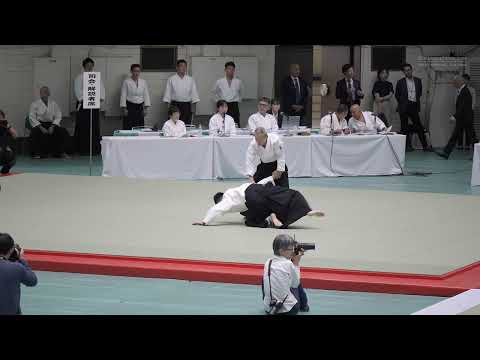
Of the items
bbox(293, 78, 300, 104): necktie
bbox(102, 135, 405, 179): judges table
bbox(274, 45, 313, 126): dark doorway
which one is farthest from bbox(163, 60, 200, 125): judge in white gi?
bbox(102, 135, 405, 179): judges table

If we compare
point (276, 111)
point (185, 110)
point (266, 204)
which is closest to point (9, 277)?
point (266, 204)

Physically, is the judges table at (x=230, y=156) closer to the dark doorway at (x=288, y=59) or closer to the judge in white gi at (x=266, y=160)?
the judge in white gi at (x=266, y=160)

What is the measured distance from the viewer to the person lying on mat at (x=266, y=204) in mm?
9656

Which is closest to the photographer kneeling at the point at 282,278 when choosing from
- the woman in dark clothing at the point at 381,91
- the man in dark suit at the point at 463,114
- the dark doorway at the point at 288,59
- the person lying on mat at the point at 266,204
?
the person lying on mat at the point at 266,204

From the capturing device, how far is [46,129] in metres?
16.7

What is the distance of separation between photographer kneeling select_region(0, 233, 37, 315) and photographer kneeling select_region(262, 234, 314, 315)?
1789 millimetres

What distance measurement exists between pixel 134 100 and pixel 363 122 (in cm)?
434

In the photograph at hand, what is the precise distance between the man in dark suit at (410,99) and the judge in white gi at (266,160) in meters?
7.71

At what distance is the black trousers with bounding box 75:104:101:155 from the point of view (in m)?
17.2

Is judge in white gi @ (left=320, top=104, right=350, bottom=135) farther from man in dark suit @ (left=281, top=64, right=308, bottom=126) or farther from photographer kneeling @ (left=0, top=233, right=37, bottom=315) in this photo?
photographer kneeling @ (left=0, top=233, right=37, bottom=315)

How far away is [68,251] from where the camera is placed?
873 centimetres

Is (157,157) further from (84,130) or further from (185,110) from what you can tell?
(84,130)
